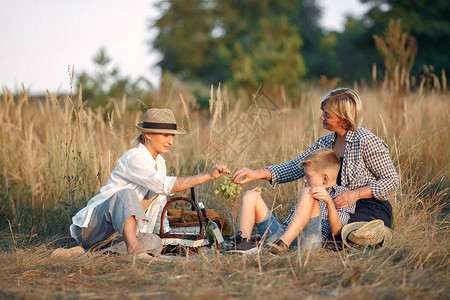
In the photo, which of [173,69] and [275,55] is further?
[173,69]

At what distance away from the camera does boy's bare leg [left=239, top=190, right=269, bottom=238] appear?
3442 mm

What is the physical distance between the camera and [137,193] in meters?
3.64

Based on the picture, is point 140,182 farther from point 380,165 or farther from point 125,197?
point 380,165

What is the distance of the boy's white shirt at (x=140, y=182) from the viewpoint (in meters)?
3.40

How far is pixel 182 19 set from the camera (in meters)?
29.3

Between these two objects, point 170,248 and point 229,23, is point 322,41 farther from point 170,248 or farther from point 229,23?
point 170,248

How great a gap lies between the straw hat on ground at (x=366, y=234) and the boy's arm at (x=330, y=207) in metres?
0.06

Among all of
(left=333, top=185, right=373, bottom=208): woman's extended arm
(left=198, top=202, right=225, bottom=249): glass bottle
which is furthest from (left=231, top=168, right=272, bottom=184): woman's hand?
(left=333, top=185, right=373, bottom=208): woman's extended arm

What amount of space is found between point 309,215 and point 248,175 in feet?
2.07

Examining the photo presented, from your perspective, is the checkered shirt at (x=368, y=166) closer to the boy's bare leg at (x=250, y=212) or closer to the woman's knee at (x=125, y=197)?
the boy's bare leg at (x=250, y=212)

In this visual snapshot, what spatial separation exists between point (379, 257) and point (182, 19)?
2793 cm

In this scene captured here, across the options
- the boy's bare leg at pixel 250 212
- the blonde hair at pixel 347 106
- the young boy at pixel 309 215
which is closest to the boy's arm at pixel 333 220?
the young boy at pixel 309 215

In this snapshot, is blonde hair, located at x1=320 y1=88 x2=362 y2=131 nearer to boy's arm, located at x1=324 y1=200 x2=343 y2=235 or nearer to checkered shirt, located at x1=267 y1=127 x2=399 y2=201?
checkered shirt, located at x1=267 y1=127 x2=399 y2=201

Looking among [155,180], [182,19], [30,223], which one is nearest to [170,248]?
[155,180]
